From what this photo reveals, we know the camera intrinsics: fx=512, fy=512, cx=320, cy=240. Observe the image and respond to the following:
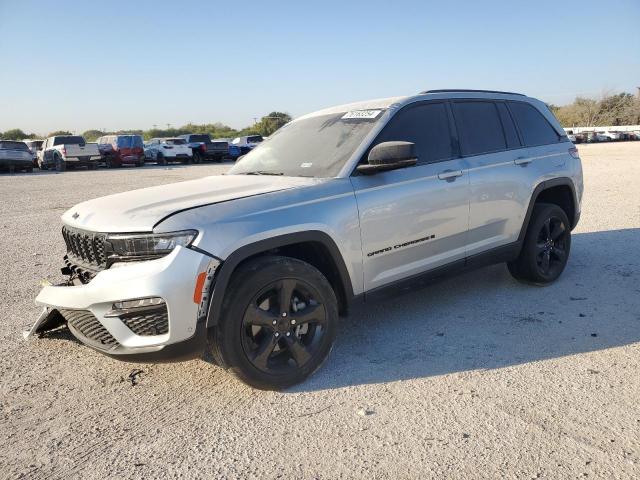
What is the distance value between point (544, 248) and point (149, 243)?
12.5ft

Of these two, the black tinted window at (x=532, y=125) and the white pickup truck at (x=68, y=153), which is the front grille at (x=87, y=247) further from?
the white pickup truck at (x=68, y=153)

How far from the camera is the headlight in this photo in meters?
2.79

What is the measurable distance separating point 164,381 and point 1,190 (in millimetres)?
15982

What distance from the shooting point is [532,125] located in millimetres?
5098

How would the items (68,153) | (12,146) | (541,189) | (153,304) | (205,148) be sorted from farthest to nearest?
(205,148)
(68,153)
(12,146)
(541,189)
(153,304)

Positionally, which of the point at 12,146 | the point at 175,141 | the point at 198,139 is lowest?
the point at 12,146

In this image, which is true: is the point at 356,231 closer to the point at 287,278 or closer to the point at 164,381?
the point at 287,278

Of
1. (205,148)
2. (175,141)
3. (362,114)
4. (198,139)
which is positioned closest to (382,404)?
(362,114)

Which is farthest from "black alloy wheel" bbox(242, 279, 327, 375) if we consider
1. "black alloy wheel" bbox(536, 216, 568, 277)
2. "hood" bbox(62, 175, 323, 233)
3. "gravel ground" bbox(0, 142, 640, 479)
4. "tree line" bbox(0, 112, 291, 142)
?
"tree line" bbox(0, 112, 291, 142)

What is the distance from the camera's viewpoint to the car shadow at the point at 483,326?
3.42 m

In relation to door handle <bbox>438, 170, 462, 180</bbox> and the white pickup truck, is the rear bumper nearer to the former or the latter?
the white pickup truck

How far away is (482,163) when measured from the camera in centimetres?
437

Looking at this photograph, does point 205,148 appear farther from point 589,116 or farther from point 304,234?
point 589,116

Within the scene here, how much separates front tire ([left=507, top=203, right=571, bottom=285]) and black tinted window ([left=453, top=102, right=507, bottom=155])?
823 millimetres
